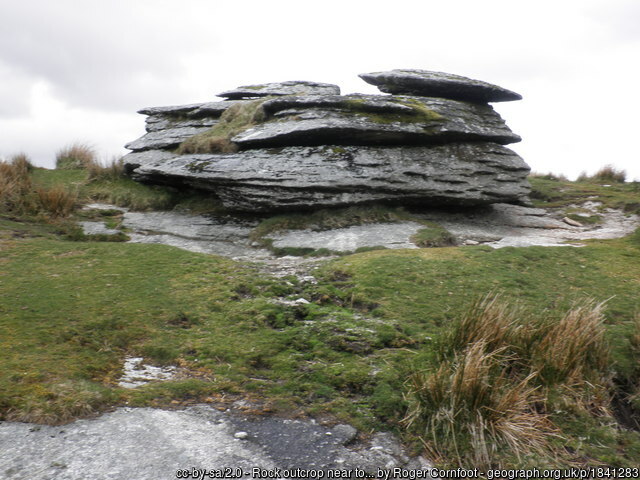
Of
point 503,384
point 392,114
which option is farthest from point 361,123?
point 503,384

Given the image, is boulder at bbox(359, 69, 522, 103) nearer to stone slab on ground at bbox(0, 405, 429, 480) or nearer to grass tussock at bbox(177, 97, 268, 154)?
grass tussock at bbox(177, 97, 268, 154)

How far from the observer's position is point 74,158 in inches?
860

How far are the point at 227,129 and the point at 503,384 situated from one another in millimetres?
14063

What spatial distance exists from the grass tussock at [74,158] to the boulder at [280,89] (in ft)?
20.6

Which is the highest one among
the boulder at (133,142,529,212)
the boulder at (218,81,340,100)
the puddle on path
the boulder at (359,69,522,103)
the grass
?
the boulder at (218,81,340,100)

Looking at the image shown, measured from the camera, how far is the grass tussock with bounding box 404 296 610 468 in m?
5.93

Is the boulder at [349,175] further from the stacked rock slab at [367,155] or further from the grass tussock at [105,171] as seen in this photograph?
the grass tussock at [105,171]

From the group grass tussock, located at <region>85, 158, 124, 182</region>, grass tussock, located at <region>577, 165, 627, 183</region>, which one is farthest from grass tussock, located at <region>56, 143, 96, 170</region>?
grass tussock, located at <region>577, 165, 627, 183</region>

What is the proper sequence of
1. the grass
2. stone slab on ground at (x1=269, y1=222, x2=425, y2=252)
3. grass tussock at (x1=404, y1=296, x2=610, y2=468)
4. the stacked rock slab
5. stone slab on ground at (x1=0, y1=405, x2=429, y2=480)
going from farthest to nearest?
the grass < the stacked rock slab < stone slab on ground at (x1=269, y1=222, x2=425, y2=252) < grass tussock at (x1=404, y1=296, x2=610, y2=468) < stone slab on ground at (x1=0, y1=405, x2=429, y2=480)

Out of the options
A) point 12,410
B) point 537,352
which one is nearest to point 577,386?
point 537,352

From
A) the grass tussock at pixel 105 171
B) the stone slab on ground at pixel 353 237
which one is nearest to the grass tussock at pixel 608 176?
the stone slab on ground at pixel 353 237

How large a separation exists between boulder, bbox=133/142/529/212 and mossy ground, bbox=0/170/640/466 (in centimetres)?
324

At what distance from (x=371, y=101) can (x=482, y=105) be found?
4753 millimetres

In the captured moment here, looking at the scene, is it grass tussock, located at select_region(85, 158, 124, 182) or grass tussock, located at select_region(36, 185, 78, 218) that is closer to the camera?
grass tussock, located at select_region(36, 185, 78, 218)
